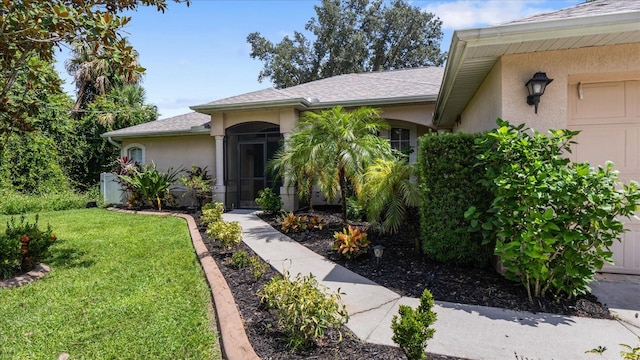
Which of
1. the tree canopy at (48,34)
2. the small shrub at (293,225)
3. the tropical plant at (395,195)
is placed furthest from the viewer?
the small shrub at (293,225)

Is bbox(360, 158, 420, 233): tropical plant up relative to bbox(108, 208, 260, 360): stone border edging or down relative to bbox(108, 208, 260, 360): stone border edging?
up

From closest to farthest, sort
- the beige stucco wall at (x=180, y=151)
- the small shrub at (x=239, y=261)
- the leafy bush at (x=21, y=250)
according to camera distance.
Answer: the leafy bush at (x=21, y=250), the small shrub at (x=239, y=261), the beige stucco wall at (x=180, y=151)

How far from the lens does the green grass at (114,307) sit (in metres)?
2.89

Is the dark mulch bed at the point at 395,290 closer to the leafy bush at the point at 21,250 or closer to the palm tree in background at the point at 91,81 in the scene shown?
the leafy bush at the point at 21,250

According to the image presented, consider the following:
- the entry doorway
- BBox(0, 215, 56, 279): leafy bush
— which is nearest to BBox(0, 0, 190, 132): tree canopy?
BBox(0, 215, 56, 279): leafy bush

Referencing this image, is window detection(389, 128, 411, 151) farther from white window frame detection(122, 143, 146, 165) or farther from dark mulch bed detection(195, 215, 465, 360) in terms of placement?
white window frame detection(122, 143, 146, 165)

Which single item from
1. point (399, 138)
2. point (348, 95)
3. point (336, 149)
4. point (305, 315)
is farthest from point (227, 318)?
point (399, 138)

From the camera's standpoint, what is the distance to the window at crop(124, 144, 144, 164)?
1330cm

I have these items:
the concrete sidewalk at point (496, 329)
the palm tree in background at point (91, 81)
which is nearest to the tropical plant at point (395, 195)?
the concrete sidewalk at point (496, 329)

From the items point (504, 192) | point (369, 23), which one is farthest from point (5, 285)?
point (369, 23)

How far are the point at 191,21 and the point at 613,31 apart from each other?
8882mm

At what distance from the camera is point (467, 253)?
4.52 meters

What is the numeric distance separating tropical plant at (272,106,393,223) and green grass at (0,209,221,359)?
294 cm

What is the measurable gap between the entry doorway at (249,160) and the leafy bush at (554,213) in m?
8.46
